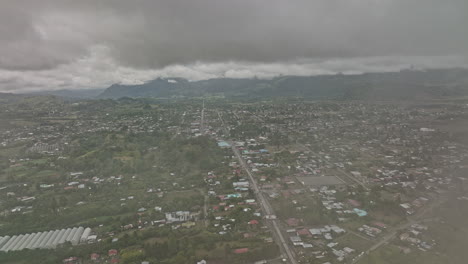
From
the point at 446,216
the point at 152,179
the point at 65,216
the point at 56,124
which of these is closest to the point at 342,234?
the point at 446,216

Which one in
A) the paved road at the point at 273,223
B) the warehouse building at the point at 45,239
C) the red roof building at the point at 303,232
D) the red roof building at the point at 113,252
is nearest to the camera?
the paved road at the point at 273,223

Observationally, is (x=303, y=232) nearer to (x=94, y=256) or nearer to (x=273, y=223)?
(x=273, y=223)

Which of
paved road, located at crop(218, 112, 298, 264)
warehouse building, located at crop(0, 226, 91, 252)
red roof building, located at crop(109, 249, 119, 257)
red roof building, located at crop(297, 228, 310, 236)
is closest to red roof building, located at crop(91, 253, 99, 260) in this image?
red roof building, located at crop(109, 249, 119, 257)

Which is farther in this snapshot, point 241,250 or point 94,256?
point 241,250

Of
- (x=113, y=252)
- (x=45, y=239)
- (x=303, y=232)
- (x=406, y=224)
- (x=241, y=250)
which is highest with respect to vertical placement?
(x=45, y=239)

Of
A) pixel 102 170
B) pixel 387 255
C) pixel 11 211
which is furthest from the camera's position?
pixel 102 170

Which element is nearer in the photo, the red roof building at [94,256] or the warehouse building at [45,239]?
the red roof building at [94,256]

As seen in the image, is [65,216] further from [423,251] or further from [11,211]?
[423,251]

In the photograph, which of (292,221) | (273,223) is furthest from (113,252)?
(292,221)

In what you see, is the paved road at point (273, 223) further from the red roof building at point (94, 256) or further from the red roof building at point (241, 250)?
the red roof building at point (94, 256)

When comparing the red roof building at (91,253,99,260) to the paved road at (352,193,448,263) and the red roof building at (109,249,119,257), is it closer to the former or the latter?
the red roof building at (109,249,119,257)

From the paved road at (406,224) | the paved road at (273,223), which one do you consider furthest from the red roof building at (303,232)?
the paved road at (406,224)
